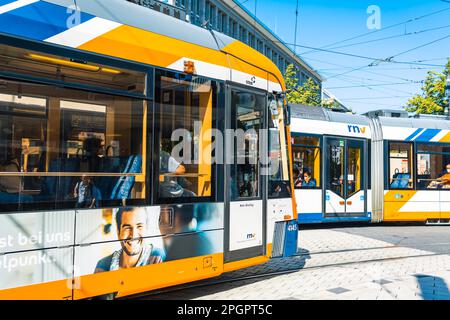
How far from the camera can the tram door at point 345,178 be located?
12.0 meters

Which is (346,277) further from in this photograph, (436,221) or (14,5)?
(436,221)

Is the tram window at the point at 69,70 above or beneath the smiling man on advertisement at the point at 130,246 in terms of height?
above

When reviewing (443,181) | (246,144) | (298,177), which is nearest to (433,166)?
(443,181)

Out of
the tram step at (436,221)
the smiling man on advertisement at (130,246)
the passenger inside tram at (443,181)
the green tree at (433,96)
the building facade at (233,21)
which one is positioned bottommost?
the tram step at (436,221)

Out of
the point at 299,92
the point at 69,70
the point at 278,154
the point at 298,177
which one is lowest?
the point at 298,177

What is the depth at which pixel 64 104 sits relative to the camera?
12.5ft

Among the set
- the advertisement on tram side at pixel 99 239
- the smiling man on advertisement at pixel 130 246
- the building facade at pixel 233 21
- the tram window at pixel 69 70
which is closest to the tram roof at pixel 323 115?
the advertisement on tram side at pixel 99 239

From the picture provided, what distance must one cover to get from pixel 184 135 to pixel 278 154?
191 centimetres

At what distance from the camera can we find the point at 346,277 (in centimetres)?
649

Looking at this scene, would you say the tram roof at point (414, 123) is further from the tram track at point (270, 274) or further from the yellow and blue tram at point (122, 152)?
the yellow and blue tram at point (122, 152)

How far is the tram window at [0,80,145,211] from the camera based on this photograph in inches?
137

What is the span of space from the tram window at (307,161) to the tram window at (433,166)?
354 cm

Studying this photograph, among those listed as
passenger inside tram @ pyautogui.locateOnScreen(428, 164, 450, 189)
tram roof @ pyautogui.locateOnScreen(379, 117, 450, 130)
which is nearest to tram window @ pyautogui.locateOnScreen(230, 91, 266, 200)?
tram roof @ pyautogui.locateOnScreen(379, 117, 450, 130)

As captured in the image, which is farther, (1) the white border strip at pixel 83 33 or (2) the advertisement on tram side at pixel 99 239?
(1) the white border strip at pixel 83 33
